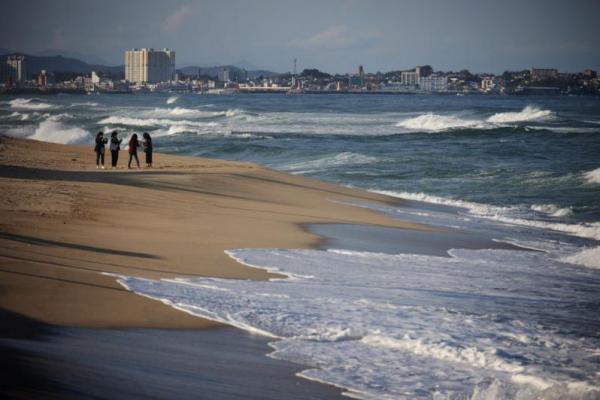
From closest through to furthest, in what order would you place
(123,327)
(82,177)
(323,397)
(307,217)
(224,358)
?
(323,397), (224,358), (123,327), (307,217), (82,177)

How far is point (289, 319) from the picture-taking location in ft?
26.5

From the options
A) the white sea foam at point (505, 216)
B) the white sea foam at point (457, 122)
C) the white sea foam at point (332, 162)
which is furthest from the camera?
the white sea foam at point (457, 122)

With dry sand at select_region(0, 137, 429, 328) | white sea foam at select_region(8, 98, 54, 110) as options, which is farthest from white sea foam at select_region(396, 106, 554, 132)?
white sea foam at select_region(8, 98, 54, 110)

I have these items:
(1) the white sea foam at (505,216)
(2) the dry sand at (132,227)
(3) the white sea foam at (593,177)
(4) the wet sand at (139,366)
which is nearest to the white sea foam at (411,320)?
(4) the wet sand at (139,366)

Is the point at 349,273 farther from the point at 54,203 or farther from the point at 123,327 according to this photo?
the point at 54,203

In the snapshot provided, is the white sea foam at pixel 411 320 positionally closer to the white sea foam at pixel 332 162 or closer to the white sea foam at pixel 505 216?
the white sea foam at pixel 505 216

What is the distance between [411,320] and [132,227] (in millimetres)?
6161

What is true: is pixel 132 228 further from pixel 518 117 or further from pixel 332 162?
pixel 518 117

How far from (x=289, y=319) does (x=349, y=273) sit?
2891 millimetres

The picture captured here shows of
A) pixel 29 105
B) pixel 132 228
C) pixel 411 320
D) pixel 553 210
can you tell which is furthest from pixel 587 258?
pixel 29 105

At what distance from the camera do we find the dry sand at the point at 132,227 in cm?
792

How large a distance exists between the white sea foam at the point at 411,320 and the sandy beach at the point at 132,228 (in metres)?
0.46

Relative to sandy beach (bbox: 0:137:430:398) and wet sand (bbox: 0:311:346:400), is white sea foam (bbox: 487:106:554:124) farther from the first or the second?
wet sand (bbox: 0:311:346:400)

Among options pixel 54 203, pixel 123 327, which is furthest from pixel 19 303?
pixel 54 203
